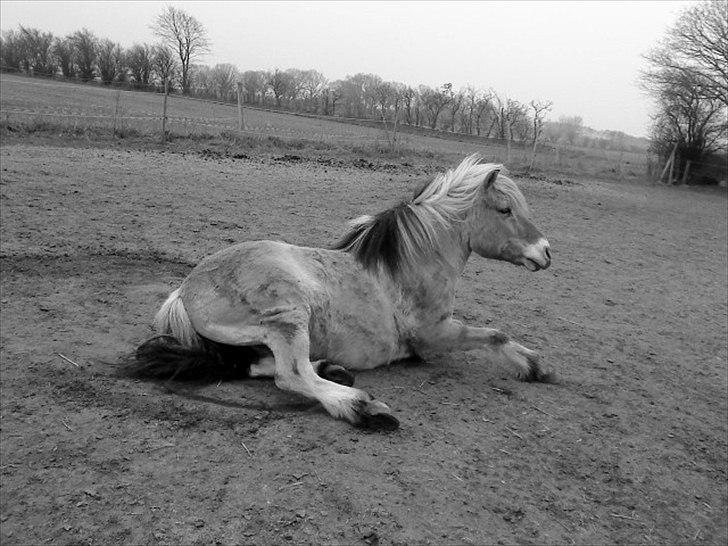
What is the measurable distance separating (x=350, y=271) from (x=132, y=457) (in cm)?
189

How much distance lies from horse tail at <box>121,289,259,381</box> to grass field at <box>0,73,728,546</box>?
96 mm

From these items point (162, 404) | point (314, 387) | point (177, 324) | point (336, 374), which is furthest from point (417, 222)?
point (162, 404)

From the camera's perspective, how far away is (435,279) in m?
4.29

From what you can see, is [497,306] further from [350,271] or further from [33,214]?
[33,214]

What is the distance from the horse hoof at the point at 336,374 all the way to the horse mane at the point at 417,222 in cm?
86

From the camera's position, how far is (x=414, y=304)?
4.22 metres

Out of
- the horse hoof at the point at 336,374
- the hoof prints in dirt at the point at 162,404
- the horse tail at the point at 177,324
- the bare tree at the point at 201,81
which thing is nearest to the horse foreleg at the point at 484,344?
the horse hoof at the point at 336,374

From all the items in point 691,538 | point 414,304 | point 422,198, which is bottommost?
point 691,538

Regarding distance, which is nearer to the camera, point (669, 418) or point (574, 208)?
point (669, 418)

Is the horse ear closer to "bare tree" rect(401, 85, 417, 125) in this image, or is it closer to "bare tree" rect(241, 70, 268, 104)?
"bare tree" rect(401, 85, 417, 125)

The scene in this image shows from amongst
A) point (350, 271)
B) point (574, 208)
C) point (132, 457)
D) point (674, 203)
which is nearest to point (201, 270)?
point (350, 271)

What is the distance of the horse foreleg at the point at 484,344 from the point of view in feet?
14.1

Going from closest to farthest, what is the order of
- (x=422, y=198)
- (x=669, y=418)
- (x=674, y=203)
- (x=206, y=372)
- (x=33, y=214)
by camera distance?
(x=206, y=372), (x=669, y=418), (x=422, y=198), (x=33, y=214), (x=674, y=203)

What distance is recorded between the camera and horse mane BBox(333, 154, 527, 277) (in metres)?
4.25
